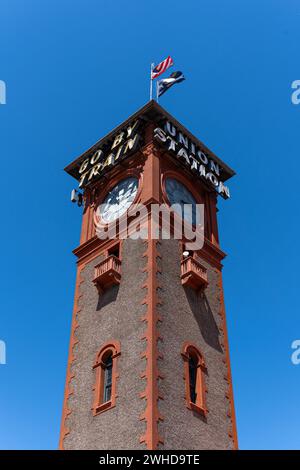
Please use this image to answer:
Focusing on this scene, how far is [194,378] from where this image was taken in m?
30.6

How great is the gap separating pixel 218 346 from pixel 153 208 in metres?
8.52

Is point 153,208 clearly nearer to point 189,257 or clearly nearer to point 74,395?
point 189,257

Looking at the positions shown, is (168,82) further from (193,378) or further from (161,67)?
(193,378)

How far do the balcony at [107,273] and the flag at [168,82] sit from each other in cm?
1384

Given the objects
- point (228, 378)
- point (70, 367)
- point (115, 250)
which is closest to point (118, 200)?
point (115, 250)

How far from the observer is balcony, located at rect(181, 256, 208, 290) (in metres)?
33.1

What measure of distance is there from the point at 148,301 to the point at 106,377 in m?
4.38

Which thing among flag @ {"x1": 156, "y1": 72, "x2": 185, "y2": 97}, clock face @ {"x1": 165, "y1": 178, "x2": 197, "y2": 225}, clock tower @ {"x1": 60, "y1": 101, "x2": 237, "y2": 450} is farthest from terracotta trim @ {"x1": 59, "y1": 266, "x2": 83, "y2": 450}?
flag @ {"x1": 156, "y1": 72, "x2": 185, "y2": 97}

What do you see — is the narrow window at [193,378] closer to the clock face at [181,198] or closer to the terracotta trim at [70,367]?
the terracotta trim at [70,367]

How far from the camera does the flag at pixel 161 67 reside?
41.6 meters

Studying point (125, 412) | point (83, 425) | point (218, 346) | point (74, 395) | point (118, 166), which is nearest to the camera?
point (125, 412)

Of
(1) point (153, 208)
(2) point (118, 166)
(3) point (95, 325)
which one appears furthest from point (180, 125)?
(3) point (95, 325)

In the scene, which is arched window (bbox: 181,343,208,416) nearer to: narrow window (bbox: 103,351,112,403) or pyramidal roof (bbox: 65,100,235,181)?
narrow window (bbox: 103,351,112,403)

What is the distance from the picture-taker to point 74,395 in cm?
3134
